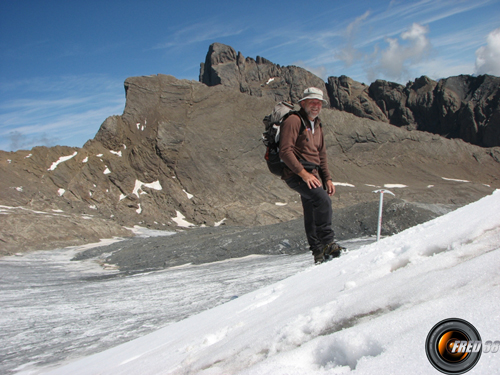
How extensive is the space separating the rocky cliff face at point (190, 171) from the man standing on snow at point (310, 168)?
2304 centimetres

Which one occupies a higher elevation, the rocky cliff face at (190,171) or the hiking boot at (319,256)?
the rocky cliff face at (190,171)

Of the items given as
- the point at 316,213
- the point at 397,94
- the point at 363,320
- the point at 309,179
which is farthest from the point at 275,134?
the point at 397,94

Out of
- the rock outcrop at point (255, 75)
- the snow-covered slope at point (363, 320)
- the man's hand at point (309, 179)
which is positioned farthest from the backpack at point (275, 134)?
the rock outcrop at point (255, 75)

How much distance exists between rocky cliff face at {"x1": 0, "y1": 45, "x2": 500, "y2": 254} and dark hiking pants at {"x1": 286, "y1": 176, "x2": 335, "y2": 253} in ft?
75.4

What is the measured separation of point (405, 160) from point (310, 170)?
175 ft

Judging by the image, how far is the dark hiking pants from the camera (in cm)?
420

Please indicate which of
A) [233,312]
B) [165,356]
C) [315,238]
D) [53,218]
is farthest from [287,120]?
[53,218]

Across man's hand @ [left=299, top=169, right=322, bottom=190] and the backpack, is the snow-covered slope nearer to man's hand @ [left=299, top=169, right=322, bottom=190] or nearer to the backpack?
man's hand @ [left=299, top=169, right=322, bottom=190]

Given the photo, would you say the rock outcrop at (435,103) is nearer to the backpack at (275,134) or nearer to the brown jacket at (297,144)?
the brown jacket at (297,144)

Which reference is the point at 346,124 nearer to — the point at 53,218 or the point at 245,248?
the point at 53,218

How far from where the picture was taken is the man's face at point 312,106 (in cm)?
425

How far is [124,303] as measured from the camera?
17.7ft

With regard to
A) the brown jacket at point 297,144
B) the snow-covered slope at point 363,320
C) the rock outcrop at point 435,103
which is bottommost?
the snow-covered slope at point 363,320

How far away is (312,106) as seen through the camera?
168 inches
